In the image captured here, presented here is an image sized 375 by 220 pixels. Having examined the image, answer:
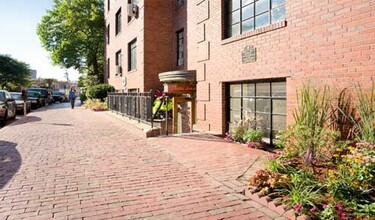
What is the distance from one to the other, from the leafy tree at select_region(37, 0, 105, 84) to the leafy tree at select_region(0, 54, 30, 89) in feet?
48.9

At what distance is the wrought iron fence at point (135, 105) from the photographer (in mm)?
10531

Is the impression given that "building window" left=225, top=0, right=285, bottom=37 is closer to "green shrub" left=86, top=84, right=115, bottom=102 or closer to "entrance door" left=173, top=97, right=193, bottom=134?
"entrance door" left=173, top=97, right=193, bottom=134

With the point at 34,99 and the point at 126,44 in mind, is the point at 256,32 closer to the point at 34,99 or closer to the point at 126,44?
the point at 126,44

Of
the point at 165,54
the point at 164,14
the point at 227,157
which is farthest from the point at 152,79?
the point at 227,157

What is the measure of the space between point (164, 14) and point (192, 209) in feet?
43.4

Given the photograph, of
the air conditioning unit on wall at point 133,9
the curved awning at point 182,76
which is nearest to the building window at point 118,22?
the air conditioning unit on wall at point 133,9

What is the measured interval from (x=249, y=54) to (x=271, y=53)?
0.79m

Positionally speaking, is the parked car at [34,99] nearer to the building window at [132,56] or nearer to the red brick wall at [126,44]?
the red brick wall at [126,44]

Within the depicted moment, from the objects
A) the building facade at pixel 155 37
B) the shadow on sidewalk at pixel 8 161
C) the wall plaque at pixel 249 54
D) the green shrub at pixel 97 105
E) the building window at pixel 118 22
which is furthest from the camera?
the building window at pixel 118 22

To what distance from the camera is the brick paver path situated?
3.83m

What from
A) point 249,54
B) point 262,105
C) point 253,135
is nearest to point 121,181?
point 253,135

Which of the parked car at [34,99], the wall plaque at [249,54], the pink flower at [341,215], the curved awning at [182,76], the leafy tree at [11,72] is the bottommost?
the pink flower at [341,215]

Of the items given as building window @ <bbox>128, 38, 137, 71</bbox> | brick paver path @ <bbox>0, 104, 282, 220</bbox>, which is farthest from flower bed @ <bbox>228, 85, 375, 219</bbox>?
building window @ <bbox>128, 38, 137, 71</bbox>

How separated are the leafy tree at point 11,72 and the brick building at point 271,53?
45150mm
